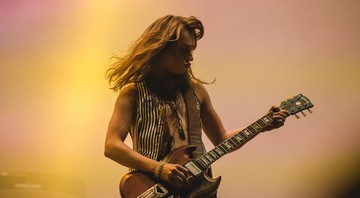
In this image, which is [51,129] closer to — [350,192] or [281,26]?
[281,26]

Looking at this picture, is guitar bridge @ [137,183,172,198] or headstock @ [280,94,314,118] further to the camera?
headstock @ [280,94,314,118]

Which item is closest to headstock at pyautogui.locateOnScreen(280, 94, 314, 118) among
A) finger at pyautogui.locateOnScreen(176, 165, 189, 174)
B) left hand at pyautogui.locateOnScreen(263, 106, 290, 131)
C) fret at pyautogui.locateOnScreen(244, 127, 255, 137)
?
left hand at pyautogui.locateOnScreen(263, 106, 290, 131)

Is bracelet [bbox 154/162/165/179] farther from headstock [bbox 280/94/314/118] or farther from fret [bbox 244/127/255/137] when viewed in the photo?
headstock [bbox 280/94/314/118]

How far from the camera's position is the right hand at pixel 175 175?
5.83ft

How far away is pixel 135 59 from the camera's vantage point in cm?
205

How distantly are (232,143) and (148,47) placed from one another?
18.3 inches

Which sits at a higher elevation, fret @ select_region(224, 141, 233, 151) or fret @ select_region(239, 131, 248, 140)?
fret @ select_region(239, 131, 248, 140)

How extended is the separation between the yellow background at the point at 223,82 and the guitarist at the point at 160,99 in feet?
1.30

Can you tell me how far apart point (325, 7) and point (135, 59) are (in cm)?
105

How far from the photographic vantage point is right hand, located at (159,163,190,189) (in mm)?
1776

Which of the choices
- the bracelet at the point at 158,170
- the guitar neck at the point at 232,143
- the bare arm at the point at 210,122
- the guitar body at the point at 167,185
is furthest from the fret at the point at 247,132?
the bracelet at the point at 158,170

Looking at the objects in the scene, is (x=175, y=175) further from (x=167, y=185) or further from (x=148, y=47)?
(x=148, y=47)

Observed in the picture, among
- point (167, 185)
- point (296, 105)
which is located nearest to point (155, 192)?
point (167, 185)

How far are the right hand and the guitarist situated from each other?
0.13m
